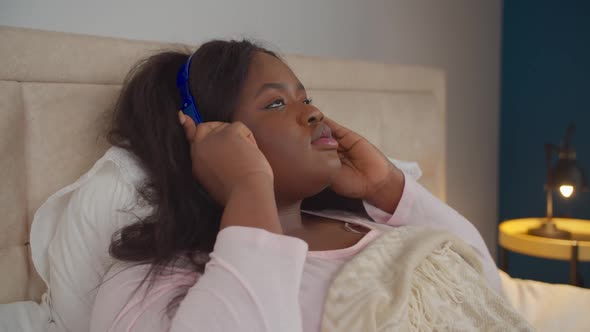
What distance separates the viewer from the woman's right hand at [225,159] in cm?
79

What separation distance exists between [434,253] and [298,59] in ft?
2.45

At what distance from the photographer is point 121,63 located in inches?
43.0

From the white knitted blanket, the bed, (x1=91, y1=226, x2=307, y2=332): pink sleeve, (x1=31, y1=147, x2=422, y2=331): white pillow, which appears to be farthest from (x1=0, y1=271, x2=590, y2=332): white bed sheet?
(x1=31, y1=147, x2=422, y2=331): white pillow

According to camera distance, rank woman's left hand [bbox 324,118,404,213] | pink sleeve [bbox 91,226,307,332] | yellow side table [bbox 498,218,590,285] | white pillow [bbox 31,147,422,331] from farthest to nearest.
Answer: yellow side table [bbox 498,218,590,285]
woman's left hand [bbox 324,118,404,213]
white pillow [bbox 31,147,422,331]
pink sleeve [bbox 91,226,307,332]

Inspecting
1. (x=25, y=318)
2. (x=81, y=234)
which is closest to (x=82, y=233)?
(x=81, y=234)

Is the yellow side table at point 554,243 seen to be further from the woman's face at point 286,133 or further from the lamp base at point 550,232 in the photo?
the woman's face at point 286,133

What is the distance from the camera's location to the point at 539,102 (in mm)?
2572

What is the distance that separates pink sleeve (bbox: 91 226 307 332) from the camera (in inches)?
25.3

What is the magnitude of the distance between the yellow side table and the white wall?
14.6 inches

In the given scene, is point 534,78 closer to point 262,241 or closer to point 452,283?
point 452,283

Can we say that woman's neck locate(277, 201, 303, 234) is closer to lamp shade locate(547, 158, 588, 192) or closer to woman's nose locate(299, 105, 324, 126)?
woman's nose locate(299, 105, 324, 126)

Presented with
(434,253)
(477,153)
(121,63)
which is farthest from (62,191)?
(477,153)

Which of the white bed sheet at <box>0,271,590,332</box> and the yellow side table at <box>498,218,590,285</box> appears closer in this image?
the white bed sheet at <box>0,271,590,332</box>

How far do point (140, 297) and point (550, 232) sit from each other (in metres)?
1.79
